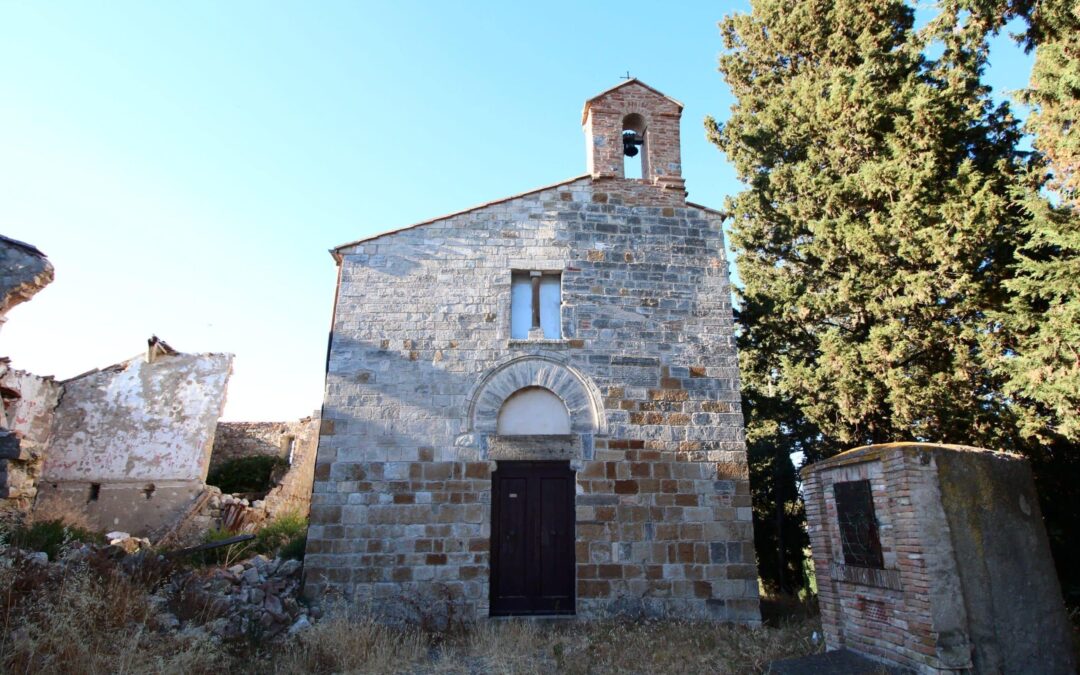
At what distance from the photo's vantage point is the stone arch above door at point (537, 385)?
9.95m

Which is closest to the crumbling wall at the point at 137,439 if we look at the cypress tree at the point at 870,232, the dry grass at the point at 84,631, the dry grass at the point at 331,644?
the dry grass at the point at 331,644

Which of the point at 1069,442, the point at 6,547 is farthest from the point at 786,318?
the point at 6,547

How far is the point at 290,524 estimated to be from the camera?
1295 centimetres

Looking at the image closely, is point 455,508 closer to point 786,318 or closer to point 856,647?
point 856,647

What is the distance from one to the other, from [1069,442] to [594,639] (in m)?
7.25

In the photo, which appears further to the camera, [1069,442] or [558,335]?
[558,335]

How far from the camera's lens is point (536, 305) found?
35.1 ft

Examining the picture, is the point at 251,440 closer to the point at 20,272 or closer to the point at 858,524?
the point at 20,272

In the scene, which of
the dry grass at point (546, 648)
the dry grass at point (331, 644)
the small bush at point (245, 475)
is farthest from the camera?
the small bush at point (245, 475)

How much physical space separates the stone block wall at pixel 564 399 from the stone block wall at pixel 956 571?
9.99 feet

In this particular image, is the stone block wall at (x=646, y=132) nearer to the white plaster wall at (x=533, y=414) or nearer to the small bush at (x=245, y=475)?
the white plaster wall at (x=533, y=414)

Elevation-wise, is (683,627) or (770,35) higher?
(770,35)

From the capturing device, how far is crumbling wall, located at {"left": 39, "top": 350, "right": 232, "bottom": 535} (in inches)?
586

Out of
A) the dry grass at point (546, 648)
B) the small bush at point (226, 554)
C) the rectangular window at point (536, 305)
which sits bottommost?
the dry grass at point (546, 648)
